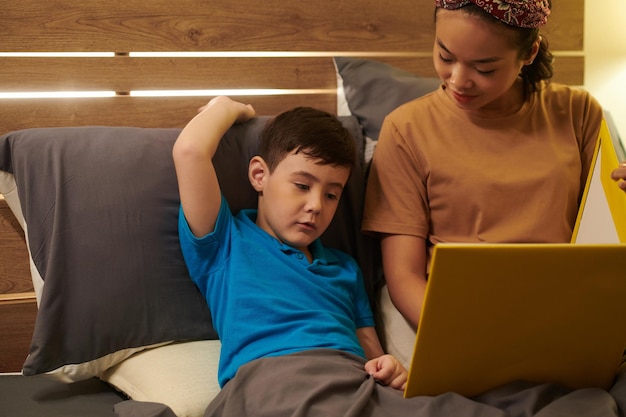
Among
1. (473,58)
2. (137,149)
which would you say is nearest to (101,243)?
(137,149)

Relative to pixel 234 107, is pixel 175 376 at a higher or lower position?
lower

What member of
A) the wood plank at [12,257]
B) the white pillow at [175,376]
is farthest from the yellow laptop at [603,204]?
the wood plank at [12,257]

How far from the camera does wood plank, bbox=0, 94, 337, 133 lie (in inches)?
63.2

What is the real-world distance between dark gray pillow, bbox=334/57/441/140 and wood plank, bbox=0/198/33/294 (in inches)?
32.0

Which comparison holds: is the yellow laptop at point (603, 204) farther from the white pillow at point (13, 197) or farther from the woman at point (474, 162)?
the white pillow at point (13, 197)

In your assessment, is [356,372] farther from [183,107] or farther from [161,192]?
[183,107]

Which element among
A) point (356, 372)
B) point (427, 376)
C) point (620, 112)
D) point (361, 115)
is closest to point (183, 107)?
point (361, 115)

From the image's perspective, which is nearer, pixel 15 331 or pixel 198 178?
pixel 198 178

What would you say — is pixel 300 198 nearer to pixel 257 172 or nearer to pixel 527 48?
pixel 257 172

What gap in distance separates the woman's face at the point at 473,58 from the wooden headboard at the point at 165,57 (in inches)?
22.3

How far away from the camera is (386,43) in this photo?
1.93m

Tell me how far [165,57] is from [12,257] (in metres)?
0.58

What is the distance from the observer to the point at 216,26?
175 cm

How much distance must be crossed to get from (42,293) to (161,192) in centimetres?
28
